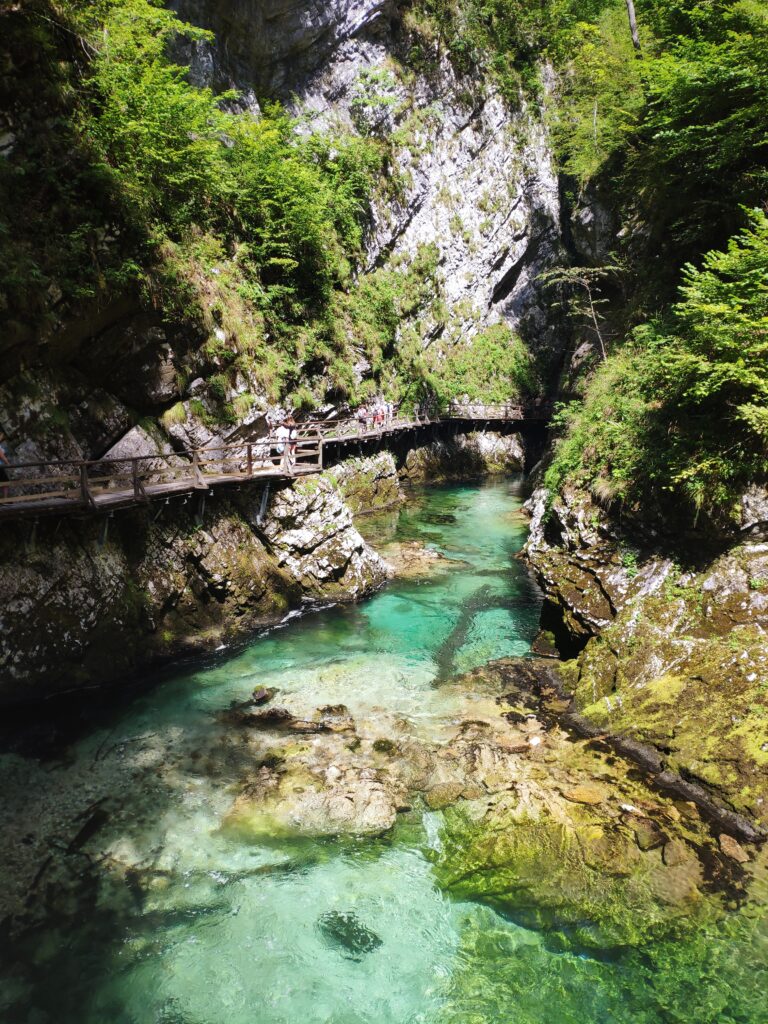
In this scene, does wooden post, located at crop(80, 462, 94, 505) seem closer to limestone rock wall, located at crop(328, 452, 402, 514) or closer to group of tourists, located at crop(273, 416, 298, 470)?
group of tourists, located at crop(273, 416, 298, 470)

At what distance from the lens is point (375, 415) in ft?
79.0

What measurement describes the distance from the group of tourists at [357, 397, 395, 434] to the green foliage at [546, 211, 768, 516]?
38.7ft

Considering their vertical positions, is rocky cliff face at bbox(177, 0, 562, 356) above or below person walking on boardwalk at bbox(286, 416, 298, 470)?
above

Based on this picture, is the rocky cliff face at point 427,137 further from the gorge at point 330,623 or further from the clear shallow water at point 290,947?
the clear shallow water at point 290,947

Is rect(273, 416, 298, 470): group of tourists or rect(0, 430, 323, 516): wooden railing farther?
rect(273, 416, 298, 470): group of tourists

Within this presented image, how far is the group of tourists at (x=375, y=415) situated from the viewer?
2283cm

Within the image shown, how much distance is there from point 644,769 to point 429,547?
12010 millimetres

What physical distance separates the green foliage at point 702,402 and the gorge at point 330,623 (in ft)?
0.26

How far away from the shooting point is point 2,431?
9.43 meters

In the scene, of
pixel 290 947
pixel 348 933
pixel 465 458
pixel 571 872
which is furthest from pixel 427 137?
pixel 290 947

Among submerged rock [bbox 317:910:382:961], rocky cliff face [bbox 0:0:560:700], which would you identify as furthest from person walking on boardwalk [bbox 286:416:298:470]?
submerged rock [bbox 317:910:382:961]

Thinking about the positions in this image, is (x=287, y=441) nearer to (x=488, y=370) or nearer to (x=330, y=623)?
(x=330, y=623)

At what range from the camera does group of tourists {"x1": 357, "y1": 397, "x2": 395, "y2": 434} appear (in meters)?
22.8

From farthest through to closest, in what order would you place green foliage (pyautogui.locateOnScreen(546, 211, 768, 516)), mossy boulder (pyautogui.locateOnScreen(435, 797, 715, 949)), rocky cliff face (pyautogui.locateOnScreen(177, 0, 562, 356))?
rocky cliff face (pyautogui.locateOnScreen(177, 0, 562, 356))
green foliage (pyautogui.locateOnScreen(546, 211, 768, 516))
mossy boulder (pyautogui.locateOnScreen(435, 797, 715, 949))
